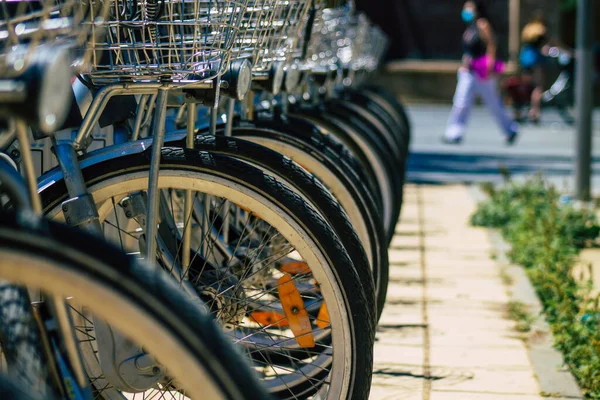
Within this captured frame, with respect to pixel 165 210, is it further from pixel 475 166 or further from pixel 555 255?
pixel 475 166

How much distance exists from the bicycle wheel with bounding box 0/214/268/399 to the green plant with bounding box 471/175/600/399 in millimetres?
2085

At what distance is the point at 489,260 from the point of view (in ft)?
19.1

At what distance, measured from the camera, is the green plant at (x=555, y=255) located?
12.3ft

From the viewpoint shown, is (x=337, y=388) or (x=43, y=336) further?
(x=337, y=388)

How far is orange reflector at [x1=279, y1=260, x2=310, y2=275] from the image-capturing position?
301 centimetres

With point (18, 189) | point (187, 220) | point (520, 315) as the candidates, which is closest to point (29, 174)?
point (18, 189)

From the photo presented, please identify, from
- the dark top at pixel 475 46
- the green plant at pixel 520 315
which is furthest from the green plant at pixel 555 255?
the dark top at pixel 475 46

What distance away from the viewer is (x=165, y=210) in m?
2.76

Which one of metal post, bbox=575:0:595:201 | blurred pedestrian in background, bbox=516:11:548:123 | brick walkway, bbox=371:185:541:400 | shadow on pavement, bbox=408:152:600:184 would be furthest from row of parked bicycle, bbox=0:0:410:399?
blurred pedestrian in background, bbox=516:11:548:123

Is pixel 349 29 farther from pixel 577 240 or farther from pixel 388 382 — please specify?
pixel 388 382

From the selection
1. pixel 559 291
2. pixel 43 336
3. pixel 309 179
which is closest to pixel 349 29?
pixel 559 291

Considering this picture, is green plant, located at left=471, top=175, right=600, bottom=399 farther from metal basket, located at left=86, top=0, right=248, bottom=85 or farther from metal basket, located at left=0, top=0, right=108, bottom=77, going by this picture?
metal basket, located at left=0, top=0, right=108, bottom=77

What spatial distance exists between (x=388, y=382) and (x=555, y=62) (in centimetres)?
1691

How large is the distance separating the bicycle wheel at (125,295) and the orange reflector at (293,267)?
1.35 metres
